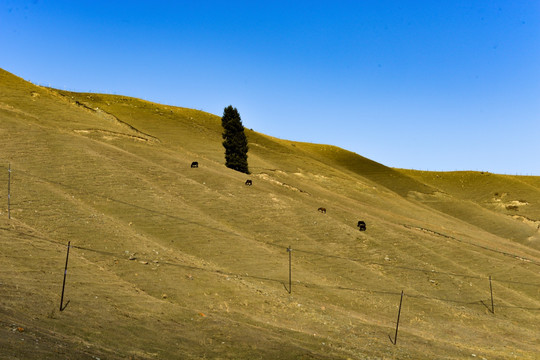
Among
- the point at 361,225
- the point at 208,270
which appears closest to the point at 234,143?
the point at 361,225

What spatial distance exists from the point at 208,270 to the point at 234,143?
4737cm

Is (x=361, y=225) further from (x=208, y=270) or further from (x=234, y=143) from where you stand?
(x=234, y=143)

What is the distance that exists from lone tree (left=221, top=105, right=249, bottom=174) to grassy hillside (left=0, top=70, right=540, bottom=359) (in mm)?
10158

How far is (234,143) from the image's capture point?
78.1 meters

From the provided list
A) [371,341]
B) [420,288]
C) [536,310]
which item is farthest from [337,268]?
[536,310]

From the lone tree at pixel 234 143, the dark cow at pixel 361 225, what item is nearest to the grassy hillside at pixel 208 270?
the dark cow at pixel 361 225

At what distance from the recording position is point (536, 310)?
39.5 metres

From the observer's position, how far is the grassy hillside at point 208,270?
2156 centimetres

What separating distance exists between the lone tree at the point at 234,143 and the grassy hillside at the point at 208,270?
33.3ft

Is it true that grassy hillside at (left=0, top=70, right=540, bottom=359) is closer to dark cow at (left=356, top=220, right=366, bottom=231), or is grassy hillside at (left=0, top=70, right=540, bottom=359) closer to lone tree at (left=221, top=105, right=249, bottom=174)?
dark cow at (left=356, top=220, right=366, bottom=231)

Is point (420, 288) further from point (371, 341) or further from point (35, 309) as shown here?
point (35, 309)

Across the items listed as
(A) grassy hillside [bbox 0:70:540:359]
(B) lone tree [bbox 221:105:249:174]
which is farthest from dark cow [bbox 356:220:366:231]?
(B) lone tree [bbox 221:105:249:174]

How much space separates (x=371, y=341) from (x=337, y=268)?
13539 mm

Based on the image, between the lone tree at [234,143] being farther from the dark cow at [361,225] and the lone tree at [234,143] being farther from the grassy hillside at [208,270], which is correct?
the dark cow at [361,225]
